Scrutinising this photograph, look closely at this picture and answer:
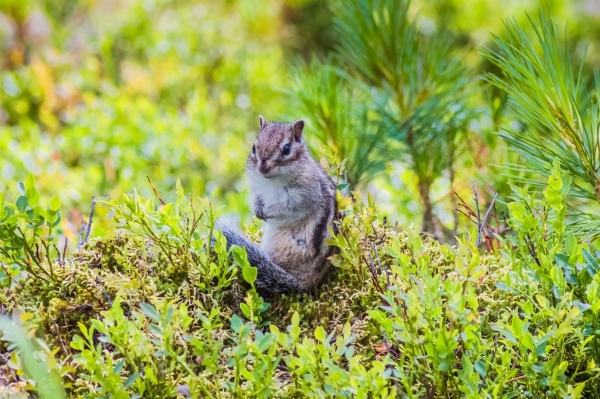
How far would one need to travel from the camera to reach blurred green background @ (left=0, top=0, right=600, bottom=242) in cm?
316

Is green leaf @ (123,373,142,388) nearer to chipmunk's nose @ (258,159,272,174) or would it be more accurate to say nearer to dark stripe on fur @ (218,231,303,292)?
dark stripe on fur @ (218,231,303,292)

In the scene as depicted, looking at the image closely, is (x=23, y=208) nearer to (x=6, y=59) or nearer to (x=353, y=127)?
(x=353, y=127)

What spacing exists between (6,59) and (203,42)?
5.85ft

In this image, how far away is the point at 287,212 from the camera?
240 cm

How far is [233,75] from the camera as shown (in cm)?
582

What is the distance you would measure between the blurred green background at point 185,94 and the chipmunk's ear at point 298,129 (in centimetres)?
17

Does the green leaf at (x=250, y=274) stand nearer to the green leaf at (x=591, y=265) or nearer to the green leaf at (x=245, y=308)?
the green leaf at (x=245, y=308)

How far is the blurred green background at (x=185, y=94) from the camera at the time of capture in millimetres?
3160

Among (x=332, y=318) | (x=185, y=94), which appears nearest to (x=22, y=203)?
(x=332, y=318)

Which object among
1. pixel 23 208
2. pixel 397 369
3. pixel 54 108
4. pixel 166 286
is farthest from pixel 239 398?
pixel 54 108

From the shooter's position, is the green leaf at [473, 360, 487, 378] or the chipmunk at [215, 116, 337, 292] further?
the chipmunk at [215, 116, 337, 292]

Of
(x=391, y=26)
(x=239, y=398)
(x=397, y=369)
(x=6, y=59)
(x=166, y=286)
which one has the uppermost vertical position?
(x=6, y=59)

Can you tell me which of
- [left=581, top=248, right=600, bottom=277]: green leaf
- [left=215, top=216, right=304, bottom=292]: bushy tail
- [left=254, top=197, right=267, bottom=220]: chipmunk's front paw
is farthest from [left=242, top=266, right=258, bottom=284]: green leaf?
[left=581, top=248, right=600, bottom=277]: green leaf

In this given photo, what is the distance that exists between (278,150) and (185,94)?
3460mm
